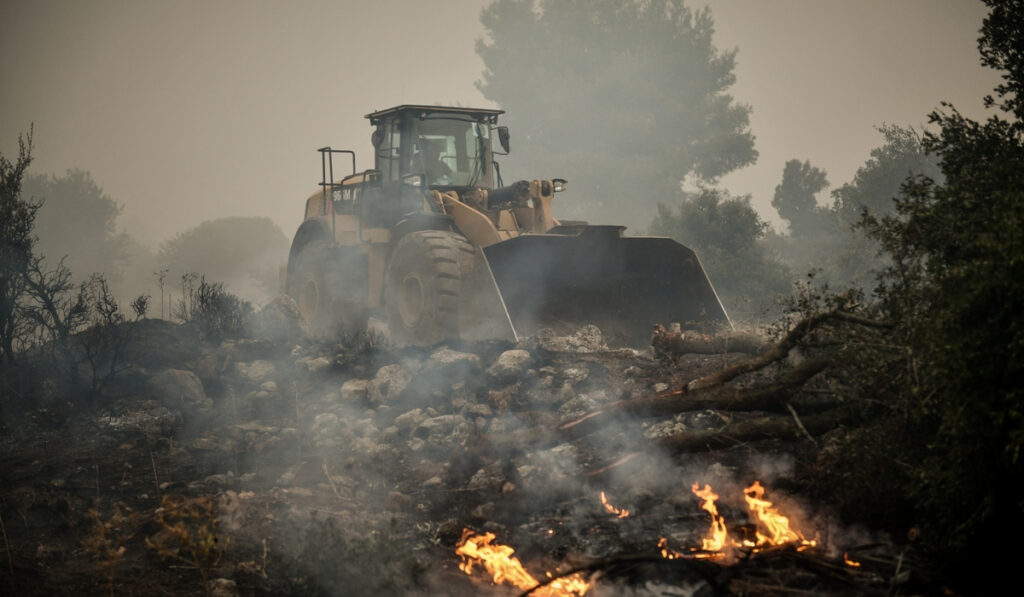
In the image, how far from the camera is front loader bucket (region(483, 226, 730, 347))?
9375 millimetres

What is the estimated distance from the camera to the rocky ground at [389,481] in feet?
14.7

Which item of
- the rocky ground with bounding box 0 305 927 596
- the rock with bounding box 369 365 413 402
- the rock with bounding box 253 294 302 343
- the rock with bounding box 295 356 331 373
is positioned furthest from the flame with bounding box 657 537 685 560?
the rock with bounding box 253 294 302 343

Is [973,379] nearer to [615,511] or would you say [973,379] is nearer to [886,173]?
[615,511]

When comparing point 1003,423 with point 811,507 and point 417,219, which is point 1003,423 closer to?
point 811,507

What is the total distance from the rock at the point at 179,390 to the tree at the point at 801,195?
925 inches

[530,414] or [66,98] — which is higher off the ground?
[66,98]

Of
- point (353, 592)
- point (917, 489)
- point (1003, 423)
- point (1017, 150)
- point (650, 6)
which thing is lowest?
point (353, 592)

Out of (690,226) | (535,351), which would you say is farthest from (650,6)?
(535,351)

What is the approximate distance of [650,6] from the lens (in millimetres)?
32812

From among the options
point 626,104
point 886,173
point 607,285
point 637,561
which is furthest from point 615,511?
point 626,104

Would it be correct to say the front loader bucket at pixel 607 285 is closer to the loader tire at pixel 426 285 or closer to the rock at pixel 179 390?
the loader tire at pixel 426 285

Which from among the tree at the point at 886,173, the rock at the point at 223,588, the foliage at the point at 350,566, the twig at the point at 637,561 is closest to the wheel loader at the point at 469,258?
the foliage at the point at 350,566

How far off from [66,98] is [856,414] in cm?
5857

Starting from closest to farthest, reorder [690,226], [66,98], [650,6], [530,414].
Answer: [530,414] < [690,226] < [650,6] < [66,98]
